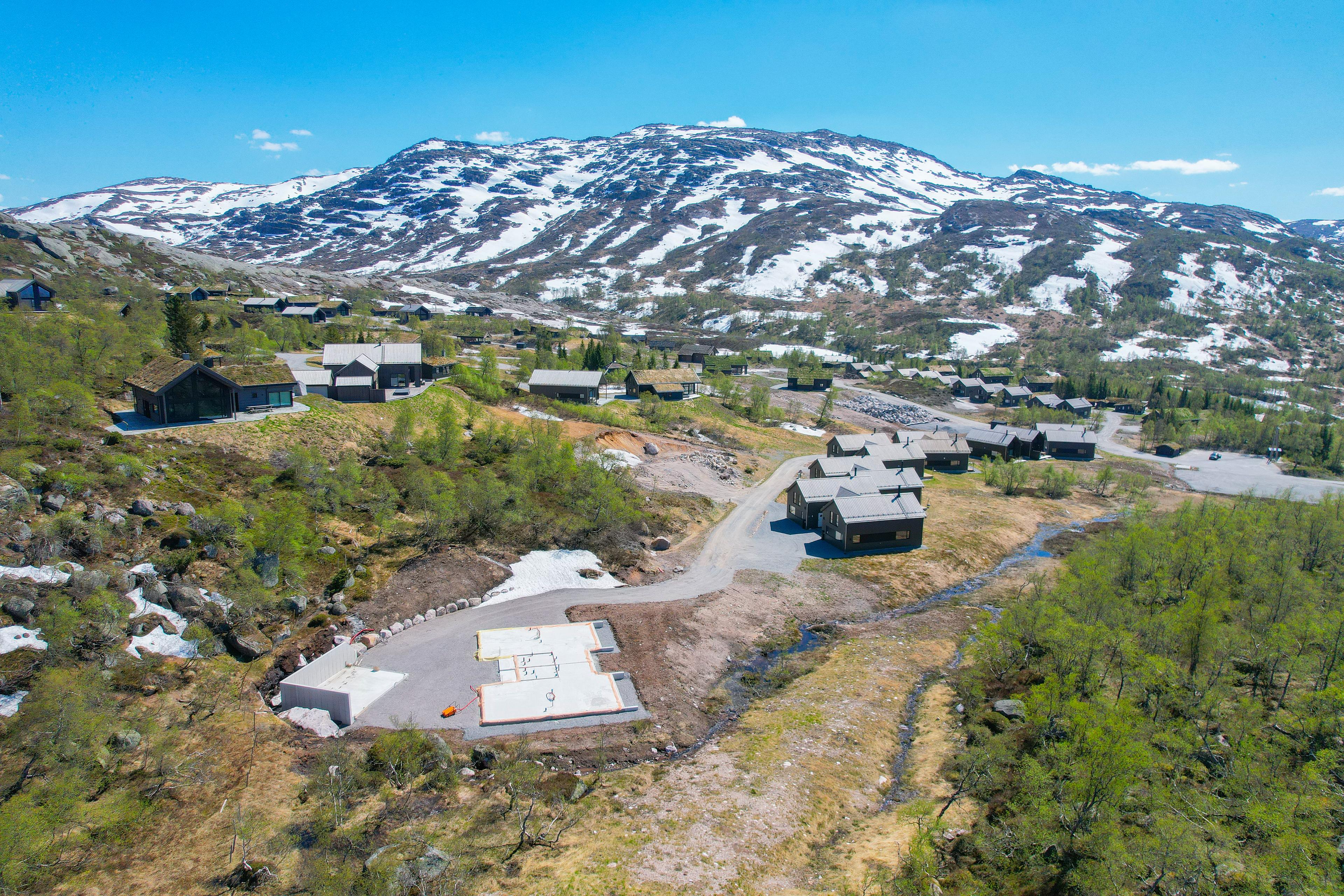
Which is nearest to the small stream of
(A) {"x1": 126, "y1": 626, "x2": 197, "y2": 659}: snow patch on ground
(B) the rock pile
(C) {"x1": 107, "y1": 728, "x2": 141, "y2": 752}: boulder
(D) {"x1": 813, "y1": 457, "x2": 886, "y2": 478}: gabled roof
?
(D) {"x1": 813, "y1": 457, "x2": 886, "y2": 478}: gabled roof

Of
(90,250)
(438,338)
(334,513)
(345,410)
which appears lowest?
(334,513)

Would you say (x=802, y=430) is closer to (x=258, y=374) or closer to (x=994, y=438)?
(x=994, y=438)

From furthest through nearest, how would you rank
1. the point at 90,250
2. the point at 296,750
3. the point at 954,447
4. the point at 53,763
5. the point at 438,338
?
the point at 90,250 → the point at 438,338 → the point at 954,447 → the point at 296,750 → the point at 53,763

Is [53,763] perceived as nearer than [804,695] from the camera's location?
→ Yes

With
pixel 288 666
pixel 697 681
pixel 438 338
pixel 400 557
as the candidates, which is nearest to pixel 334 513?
pixel 400 557

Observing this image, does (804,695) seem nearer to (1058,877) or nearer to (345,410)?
(1058,877)

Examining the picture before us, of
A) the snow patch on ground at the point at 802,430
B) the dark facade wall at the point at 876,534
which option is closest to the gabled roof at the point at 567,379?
the snow patch on ground at the point at 802,430
